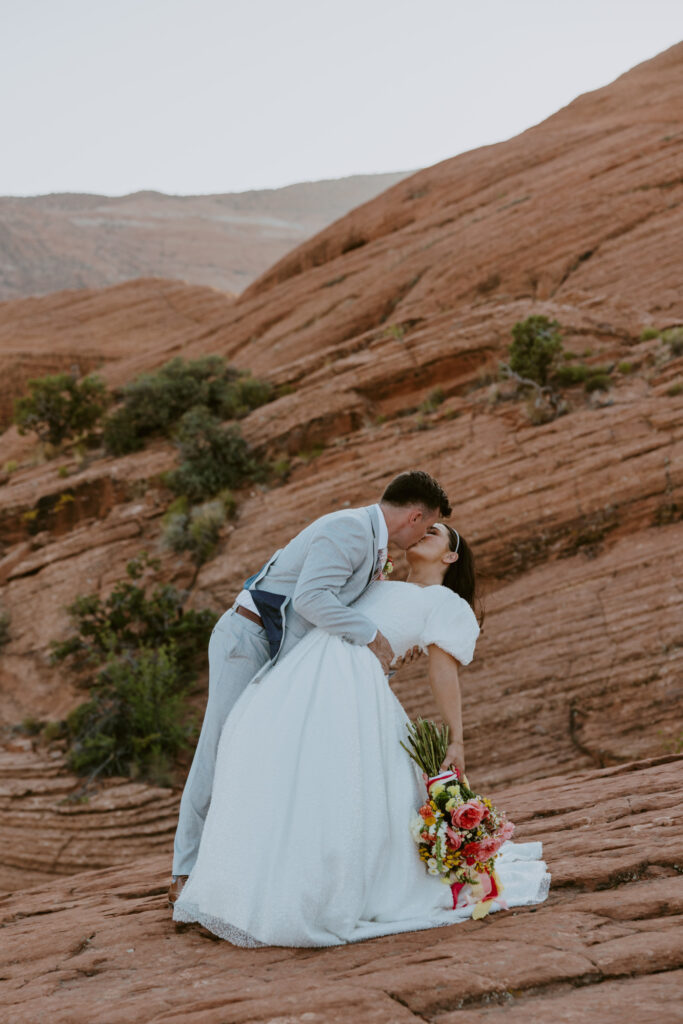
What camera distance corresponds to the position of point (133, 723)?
10867 millimetres

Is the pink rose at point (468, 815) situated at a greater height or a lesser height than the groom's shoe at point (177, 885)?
greater

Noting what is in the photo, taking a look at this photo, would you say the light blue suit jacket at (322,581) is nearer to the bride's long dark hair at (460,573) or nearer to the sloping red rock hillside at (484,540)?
the bride's long dark hair at (460,573)

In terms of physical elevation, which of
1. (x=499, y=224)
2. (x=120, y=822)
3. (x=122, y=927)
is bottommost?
(x=120, y=822)

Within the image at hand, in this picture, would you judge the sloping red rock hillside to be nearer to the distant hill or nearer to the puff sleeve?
the puff sleeve

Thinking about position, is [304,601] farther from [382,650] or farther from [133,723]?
[133,723]

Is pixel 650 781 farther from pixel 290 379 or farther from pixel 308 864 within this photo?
pixel 290 379

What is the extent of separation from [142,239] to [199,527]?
67.0 m

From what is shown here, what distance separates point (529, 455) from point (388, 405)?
4.19 meters

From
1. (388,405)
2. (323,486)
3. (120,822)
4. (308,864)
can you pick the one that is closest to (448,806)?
(308,864)

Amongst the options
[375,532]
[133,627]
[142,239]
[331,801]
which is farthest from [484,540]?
[142,239]

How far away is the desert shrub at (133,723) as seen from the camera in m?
10.6

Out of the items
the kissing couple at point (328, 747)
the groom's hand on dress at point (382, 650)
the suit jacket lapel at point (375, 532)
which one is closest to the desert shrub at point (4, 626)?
the kissing couple at point (328, 747)

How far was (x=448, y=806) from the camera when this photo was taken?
12.4ft

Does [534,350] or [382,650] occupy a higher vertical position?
[534,350]
